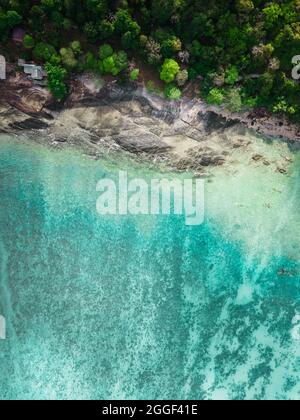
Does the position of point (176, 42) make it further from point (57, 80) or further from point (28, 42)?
point (28, 42)

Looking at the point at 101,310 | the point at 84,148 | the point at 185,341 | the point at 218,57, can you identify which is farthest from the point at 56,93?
the point at 185,341

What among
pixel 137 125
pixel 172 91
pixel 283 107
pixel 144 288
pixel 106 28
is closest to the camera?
pixel 106 28

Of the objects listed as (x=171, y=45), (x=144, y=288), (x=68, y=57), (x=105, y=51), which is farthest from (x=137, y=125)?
(x=144, y=288)

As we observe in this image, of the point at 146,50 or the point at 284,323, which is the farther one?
the point at 284,323

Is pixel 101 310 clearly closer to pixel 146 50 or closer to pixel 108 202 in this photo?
pixel 108 202

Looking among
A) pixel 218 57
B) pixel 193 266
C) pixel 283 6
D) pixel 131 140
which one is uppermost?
pixel 283 6

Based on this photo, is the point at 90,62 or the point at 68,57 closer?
the point at 68,57

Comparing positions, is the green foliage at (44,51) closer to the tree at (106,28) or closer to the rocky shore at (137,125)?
the rocky shore at (137,125)
